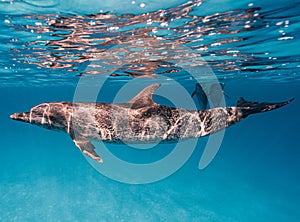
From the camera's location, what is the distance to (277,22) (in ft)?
32.6

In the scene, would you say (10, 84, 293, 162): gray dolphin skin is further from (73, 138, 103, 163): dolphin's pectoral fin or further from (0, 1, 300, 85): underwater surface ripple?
(0, 1, 300, 85): underwater surface ripple

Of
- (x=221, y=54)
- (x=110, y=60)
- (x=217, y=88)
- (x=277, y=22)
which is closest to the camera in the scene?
(x=277, y=22)

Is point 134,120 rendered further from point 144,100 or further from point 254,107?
point 254,107

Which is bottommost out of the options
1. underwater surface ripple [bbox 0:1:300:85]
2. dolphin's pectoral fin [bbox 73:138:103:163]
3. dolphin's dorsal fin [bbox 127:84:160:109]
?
dolphin's pectoral fin [bbox 73:138:103:163]

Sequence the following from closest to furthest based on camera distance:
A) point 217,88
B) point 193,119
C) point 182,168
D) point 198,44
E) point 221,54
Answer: point 193,119
point 198,44
point 217,88
point 221,54
point 182,168

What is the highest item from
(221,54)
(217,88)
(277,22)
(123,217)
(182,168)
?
(277,22)

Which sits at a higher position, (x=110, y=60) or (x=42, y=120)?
(x=110, y=60)

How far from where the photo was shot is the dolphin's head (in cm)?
764

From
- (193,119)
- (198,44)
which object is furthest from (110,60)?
(193,119)

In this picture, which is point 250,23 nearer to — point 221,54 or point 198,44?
point 198,44

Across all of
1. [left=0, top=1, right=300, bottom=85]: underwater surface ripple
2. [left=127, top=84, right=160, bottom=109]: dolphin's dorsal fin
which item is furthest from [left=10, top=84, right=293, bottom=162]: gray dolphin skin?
[left=0, top=1, right=300, bottom=85]: underwater surface ripple

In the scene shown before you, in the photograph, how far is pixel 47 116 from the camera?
25.5 feet

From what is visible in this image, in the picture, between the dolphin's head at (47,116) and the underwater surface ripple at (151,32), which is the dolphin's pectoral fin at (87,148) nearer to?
the dolphin's head at (47,116)

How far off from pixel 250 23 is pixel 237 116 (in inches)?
185
